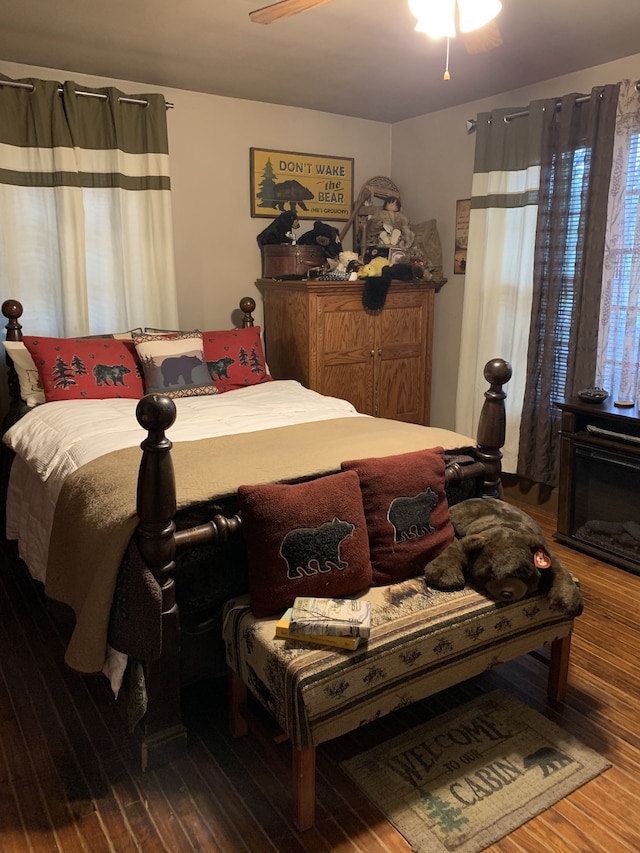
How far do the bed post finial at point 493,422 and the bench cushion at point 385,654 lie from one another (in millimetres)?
591

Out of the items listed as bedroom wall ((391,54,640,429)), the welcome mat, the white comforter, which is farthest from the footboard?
bedroom wall ((391,54,640,429))

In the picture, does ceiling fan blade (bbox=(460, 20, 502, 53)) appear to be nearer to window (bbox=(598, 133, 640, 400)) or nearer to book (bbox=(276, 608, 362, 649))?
window (bbox=(598, 133, 640, 400))

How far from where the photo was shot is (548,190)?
137 inches

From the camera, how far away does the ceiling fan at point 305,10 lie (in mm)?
1975

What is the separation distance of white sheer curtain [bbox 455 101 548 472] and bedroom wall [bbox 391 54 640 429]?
0.18 meters

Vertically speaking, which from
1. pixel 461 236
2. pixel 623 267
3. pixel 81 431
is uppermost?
pixel 461 236

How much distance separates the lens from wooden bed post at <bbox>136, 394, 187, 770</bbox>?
5.35ft

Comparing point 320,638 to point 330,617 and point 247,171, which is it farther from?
point 247,171

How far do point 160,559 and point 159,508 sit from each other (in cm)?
15

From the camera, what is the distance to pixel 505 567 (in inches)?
74.5

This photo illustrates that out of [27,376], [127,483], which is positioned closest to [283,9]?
[127,483]

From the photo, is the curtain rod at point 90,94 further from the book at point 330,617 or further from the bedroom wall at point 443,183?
the book at point 330,617

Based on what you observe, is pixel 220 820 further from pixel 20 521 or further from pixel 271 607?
pixel 20 521

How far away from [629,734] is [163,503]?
1.58 metres
